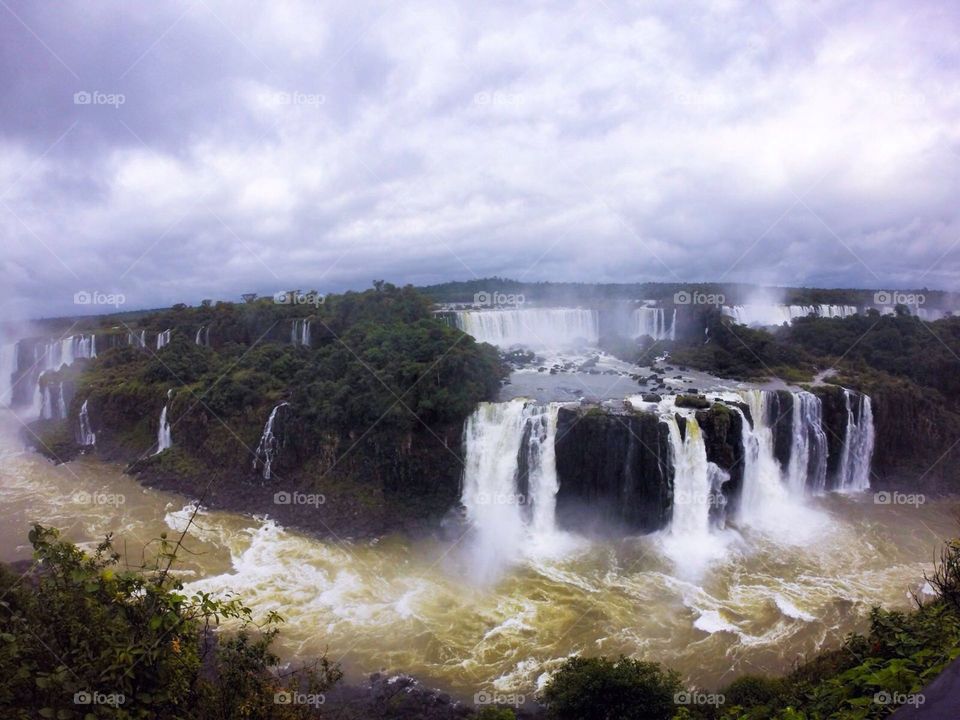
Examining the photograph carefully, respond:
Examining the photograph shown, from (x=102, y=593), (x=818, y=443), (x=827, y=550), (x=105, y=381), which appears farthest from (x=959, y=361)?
(x=105, y=381)

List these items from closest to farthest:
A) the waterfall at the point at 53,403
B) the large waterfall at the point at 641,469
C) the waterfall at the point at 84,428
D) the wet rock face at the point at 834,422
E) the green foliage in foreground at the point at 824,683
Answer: the green foliage in foreground at the point at 824,683 → the large waterfall at the point at 641,469 → the wet rock face at the point at 834,422 → the waterfall at the point at 84,428 → the waterfall at the point at 53,403

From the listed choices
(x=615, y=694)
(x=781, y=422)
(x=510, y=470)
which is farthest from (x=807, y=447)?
(x=615, y=694)

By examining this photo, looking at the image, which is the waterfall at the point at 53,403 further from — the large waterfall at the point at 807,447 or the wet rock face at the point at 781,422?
the large waterfall at the point at 807,447

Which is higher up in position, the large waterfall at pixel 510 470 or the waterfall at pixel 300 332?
the waterfall at pixel 300 332

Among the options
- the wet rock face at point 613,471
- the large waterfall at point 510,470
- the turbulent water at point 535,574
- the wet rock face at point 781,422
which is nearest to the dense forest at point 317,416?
the large waterfall at point 510,470

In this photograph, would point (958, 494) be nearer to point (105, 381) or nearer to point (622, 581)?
point (622, 581)

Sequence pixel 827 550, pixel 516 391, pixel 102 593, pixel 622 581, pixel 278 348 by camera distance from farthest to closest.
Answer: pixel 278 348 → pixel 516 391 → pixel 827 550 → pixel 622 581 → pixel 102 593

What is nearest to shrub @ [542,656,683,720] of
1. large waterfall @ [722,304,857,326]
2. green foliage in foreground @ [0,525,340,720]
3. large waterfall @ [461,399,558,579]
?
green foliage in foreground @ [0,525,340,720]

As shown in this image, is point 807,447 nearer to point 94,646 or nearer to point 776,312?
point 776,312
